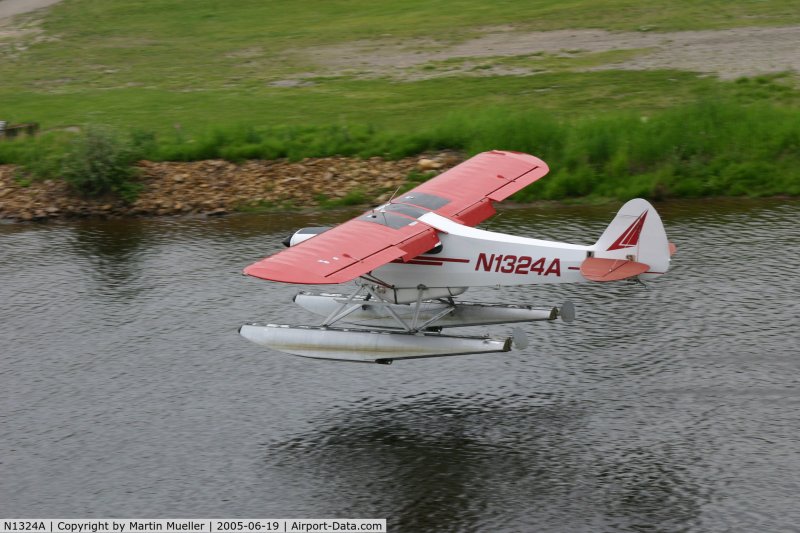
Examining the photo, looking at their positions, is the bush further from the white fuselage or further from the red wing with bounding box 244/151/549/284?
the white fuselage

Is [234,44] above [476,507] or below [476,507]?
above

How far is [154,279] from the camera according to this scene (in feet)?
84.8

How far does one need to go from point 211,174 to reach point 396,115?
23.5 feet

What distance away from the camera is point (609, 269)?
17.4 metres

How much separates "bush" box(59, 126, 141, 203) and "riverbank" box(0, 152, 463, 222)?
0.95 feet

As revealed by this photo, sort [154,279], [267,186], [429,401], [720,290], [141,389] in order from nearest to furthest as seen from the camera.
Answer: [429,401] < [141,389] < [720,290] < [154,279] < [267,186]

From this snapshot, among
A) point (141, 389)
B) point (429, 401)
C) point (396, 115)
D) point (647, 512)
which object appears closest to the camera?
point (647, 512)

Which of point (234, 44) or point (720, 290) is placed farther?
point (234, 44)

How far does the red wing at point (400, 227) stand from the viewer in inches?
661

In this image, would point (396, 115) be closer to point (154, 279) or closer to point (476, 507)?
point (154, 279)

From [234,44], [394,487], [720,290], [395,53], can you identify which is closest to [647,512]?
[394,487]

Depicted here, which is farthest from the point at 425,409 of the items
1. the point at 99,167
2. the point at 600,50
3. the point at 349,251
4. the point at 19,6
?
the point at 19,6

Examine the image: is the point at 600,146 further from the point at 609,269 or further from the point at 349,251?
the point at 349,251

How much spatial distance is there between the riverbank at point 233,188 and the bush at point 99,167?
0.95ft
